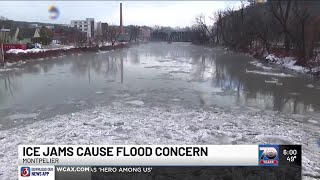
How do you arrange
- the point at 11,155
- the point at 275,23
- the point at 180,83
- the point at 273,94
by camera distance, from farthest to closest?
the point at 275,23 → the point at 180,83 → the point at 273,94 → the point at 11,155

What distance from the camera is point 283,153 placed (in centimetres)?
483

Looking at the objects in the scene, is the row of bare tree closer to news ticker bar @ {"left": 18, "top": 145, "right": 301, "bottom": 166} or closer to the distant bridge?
news ticker bar @ {"left": 18, "top": 145, "right": 301, "bottom": 166}

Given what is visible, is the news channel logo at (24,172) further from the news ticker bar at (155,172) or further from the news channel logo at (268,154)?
the news channel logo at (268,154)

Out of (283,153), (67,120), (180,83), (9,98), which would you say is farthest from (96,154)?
(180,83)

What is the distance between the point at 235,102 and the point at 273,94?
310cm

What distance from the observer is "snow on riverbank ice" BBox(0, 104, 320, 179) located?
7.54 meters

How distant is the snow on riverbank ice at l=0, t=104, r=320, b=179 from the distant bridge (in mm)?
123586

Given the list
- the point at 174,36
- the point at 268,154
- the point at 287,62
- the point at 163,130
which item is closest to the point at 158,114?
the point at 163,130

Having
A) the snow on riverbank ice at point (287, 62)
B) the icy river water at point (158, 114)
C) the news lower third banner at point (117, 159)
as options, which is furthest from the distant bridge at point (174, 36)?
the news lower third banner at point (117, 159)

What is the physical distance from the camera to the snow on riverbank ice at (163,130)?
7539 mm

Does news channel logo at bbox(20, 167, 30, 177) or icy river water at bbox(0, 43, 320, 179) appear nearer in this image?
news channel logo at bbox(20, 167, 30, 177)

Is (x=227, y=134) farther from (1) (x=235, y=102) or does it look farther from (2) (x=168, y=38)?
(2) (x=168, y=38)

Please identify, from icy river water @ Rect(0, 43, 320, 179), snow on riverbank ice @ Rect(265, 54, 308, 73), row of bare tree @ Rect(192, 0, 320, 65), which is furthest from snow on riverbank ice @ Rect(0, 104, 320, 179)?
row of bare tree @ Rect(192, 0, 320, 65)

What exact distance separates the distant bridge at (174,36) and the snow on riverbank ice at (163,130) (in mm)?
123586
